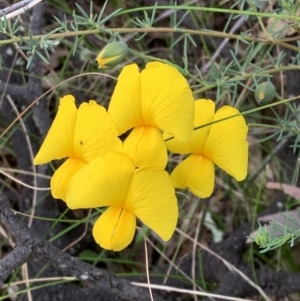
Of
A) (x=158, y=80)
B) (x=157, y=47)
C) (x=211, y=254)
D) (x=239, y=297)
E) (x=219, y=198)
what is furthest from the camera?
(x=157, y=47)

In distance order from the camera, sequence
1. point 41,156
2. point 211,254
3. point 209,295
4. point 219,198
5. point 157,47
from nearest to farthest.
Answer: point 41,156
point 209,295
point 211,254
point 219,198
point 157,47

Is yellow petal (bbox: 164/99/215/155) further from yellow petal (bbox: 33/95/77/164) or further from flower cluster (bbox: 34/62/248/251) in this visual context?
yellow petal (bbox: 33/95/77/164)

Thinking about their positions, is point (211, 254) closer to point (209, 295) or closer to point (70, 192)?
point (209, 295)

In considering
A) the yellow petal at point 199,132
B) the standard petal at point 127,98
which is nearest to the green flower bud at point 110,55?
the standard petal at point 127,98

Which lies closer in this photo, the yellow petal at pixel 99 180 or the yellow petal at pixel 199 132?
the yellow petal at pixel 99 180

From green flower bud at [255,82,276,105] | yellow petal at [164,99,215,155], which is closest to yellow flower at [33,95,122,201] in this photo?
yellow petal at [164,99,215,155]

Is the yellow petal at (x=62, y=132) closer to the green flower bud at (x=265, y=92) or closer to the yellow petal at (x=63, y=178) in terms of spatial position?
the yellow petal at (x=63, y=178)

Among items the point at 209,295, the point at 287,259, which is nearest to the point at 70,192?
the point at 209,295
